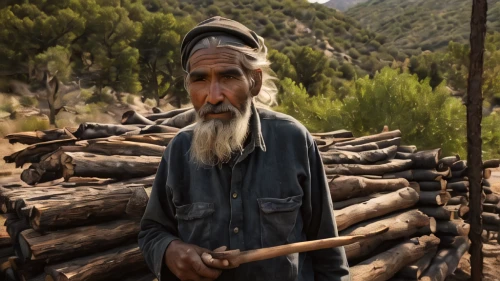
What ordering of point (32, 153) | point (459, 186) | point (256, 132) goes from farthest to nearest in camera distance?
point (459, 186)
point (32, 153)
point (256, 132)

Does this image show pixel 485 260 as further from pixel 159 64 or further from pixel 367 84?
pixel 159 64

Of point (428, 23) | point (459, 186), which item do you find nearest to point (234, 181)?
point (459, 186)

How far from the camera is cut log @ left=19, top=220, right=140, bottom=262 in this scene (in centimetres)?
261

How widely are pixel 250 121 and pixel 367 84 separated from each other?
11.1 meters

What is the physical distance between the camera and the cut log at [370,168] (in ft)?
17.1

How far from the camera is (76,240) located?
278 centimetres

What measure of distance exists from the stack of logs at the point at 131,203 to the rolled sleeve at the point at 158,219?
931 mm

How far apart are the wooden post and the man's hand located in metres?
5.20

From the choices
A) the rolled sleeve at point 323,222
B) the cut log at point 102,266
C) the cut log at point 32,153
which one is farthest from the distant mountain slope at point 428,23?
the rolled sleeve at point 323,222

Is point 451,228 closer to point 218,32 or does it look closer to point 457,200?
point 457,200

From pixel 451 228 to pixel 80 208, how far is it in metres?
5.63

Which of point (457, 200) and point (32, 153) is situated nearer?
point (32, 153)

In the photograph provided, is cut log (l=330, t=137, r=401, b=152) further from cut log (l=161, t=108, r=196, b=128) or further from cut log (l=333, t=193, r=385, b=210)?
cut log (l=161, t=108, r=196, b=128)

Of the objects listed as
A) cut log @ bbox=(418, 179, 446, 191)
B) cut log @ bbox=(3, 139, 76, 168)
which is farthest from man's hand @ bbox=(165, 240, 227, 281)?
cut log @ bbox=(418, 179, 446, 191)
